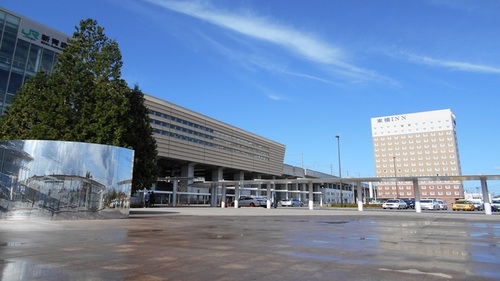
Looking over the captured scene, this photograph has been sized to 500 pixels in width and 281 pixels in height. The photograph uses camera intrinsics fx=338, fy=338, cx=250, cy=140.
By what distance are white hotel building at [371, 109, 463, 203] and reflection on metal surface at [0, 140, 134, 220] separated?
11423cm

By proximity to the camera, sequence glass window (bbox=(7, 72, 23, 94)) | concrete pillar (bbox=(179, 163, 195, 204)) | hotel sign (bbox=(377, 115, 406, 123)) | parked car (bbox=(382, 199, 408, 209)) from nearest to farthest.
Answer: glass window (bbox=(7, 72, 23, 94)), parked car (bbox=(382, 199, 408, 209)), concrete pillar (bbox=(179, 163, 195, 204)), hotel sign (bbox=(377, 115, 406, 123))

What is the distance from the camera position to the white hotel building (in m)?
124

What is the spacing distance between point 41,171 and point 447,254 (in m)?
19.5

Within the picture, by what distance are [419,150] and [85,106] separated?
131 m

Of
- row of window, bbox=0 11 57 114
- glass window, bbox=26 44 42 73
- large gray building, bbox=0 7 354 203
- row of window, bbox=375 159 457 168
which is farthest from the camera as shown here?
row of window, bbox=375 159 457 168

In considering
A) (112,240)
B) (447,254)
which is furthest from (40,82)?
(447,254)

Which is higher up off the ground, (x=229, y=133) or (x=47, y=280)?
(x=229, y=133)

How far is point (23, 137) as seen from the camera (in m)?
25.5

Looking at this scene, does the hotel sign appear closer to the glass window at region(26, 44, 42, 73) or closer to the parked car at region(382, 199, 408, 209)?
the parked car at region(382, 199, 408, 209)

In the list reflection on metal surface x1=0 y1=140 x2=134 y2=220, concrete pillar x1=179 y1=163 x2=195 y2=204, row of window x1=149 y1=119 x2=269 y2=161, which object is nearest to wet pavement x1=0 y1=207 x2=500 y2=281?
reflection on metal surface x1=0 y1=140 x2=134 y2=220

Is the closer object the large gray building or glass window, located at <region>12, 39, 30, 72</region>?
the large gray building

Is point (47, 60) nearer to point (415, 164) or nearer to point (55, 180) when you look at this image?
point (55, 180)

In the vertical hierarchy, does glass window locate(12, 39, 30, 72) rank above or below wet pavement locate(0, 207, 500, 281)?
above

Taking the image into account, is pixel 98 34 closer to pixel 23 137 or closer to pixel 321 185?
pixel 23 137
